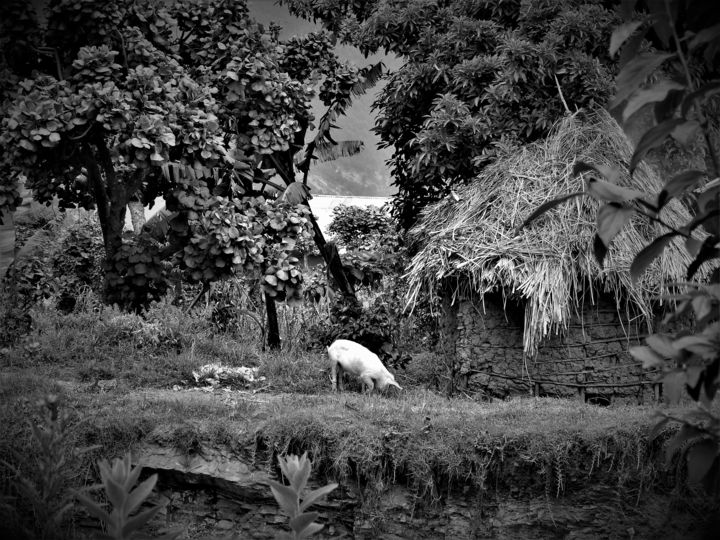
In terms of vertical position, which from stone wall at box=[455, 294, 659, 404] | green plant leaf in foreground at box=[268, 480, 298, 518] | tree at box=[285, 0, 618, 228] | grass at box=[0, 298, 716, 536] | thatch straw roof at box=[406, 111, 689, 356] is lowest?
grass at box=[0, 298, 716, 536]

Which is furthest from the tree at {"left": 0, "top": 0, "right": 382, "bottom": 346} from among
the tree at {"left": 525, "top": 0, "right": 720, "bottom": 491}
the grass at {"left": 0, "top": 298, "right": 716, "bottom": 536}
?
the tree at {"left": 525, "top": 0, "right": 720, "bottom": 491}

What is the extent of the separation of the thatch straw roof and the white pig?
3.24ft

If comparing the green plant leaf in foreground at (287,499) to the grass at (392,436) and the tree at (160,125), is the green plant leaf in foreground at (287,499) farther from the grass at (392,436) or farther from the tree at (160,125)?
the tree at (160,125)

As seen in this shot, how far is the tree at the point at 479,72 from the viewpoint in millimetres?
9406

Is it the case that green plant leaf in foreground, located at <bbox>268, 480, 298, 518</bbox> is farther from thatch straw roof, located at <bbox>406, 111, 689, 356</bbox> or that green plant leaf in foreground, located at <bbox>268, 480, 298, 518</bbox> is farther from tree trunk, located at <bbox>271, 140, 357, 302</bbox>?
tree trunk, located at <bbox>271, 140, 357, 302</bbox>

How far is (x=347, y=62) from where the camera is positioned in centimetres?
1042

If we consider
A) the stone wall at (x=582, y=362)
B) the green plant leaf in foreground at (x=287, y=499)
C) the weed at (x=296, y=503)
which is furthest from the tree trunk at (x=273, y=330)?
the green plant leaf in foreground at (x=287, y=499)

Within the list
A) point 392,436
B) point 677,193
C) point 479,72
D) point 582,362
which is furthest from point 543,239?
point 677,193

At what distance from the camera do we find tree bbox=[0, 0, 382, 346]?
7051mm

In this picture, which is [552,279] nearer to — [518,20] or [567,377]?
[567,377]

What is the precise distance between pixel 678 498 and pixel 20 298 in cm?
898

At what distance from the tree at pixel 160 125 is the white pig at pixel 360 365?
36.7 inches

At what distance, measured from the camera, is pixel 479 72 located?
984 centimetres

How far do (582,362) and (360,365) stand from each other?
2614 mm
